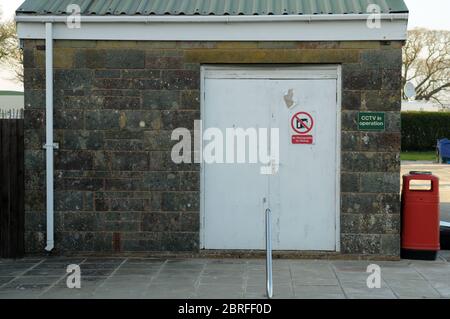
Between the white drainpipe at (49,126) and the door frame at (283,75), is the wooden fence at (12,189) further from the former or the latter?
the door frame at (283,75)

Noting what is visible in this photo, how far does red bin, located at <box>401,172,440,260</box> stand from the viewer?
374 inches

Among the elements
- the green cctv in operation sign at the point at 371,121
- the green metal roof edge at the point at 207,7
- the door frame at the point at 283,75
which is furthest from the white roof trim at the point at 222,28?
the green cctv in operation sign at the point at 371,121

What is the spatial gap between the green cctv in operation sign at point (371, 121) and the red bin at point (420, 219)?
84 cm

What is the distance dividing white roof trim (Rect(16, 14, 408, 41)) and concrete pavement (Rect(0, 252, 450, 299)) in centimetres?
307

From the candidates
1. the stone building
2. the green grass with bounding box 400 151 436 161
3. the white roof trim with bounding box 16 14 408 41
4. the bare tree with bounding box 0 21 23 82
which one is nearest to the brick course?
the stone building

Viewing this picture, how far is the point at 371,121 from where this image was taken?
31.0 feet

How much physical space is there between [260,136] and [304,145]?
24.8 inches

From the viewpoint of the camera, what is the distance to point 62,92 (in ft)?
31.7

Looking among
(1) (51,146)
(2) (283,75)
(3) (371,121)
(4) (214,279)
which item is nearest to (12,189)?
(1) (51,146)

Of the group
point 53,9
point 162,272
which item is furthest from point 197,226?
point 53,9

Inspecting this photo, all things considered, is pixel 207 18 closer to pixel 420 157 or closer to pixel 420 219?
pixel 420 219

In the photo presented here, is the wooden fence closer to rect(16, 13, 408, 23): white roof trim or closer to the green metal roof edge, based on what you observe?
rect(16, 13, 408, 23): white roof trim

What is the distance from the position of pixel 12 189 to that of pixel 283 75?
416 cm

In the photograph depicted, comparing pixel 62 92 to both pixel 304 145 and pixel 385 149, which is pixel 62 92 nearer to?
pixel 304 145
